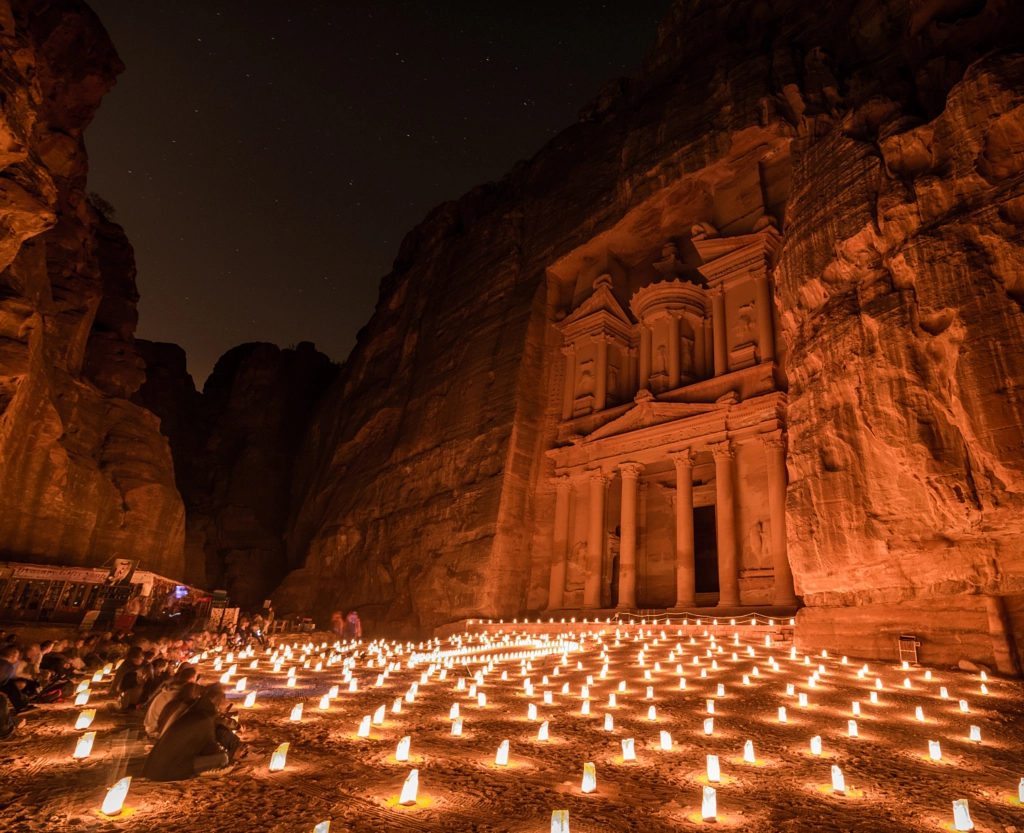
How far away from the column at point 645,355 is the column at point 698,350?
7.35 ft

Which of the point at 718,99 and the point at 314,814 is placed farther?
the point at 718,99

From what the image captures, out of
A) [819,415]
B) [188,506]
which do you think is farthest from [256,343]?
[819,415]

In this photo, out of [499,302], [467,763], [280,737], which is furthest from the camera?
[499,302]

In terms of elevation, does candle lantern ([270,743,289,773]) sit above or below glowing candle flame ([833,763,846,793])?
below

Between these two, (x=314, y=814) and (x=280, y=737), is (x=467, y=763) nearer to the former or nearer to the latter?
(x=314, y=814)

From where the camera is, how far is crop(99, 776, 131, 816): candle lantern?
4156mm

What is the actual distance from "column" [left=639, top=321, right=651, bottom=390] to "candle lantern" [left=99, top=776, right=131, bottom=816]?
86.4 ft

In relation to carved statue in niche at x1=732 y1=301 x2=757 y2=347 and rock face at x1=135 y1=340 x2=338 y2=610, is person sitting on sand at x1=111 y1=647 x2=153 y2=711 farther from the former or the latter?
rock face at x1=135 y1=340 x2=338 y2=610

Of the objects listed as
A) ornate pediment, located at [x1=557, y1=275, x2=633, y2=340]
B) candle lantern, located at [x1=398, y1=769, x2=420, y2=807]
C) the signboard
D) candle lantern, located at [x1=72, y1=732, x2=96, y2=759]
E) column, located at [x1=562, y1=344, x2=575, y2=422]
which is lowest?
candle lantern, located at [x1=72, y1=732, x2=96, y2=759]

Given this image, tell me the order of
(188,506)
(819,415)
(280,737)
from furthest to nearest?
(188,506) < (819,415) < (280,737)

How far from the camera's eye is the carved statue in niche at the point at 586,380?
101 feet

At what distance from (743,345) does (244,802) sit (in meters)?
24.9

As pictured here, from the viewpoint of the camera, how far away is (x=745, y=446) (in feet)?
77.8

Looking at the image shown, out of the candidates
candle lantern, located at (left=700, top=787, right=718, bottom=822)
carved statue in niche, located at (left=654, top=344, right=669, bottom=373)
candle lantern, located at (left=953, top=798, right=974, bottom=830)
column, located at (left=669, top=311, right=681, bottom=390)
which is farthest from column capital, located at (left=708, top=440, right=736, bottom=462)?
candle lantern, located at (left=700, top=787, right=718, bottom=822)
